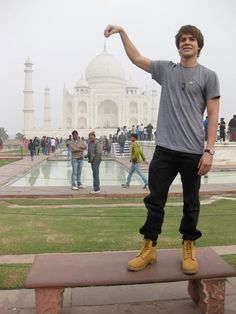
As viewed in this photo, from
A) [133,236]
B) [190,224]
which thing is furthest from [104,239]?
[190,224]

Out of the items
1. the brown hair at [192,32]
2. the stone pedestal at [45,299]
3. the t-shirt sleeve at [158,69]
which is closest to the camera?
the stone pedestal at [45,299]

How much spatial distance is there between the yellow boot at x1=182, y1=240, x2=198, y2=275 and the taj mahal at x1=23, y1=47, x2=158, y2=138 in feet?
211

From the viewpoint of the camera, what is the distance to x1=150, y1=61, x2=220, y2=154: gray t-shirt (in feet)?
9.24

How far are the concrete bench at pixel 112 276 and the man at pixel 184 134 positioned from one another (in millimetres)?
93

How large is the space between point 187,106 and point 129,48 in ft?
1.94

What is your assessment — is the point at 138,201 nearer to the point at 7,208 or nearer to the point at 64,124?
the point at 7,208

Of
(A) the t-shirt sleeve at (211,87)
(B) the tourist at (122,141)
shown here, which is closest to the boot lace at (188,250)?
(A) the t-shirt sleeve at (211,87)

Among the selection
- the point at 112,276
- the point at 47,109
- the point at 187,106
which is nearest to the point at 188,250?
the point at 112,276

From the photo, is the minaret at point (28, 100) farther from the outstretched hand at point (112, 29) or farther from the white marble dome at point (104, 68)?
the outstretched hand at point (112, 29)

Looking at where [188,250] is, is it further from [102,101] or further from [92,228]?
[102,101]

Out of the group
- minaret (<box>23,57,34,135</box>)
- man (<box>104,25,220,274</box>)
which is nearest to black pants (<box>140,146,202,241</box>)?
man (<box>104,25,220,274</box>)

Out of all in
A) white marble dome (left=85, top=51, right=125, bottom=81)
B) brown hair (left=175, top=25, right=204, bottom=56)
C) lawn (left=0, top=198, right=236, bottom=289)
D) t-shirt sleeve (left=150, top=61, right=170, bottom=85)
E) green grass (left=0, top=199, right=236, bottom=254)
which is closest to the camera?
brown hair (left=175, top=25, right=204, bottom=56)

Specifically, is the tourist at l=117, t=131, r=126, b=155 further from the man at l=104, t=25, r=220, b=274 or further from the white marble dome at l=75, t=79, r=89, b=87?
the white marble dome at l=75, t=79, r=89, b=87

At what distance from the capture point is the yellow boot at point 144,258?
9.16 ft
